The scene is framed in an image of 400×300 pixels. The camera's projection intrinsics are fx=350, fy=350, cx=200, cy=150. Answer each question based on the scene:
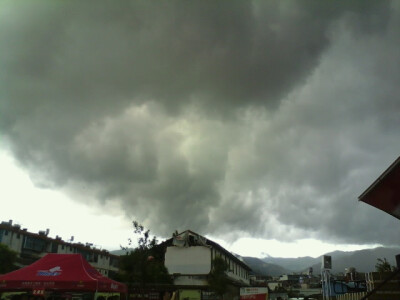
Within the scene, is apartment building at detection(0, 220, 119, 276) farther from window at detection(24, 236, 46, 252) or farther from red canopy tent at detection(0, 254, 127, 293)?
red canopy tent at detection(0, 254, 127, 293)

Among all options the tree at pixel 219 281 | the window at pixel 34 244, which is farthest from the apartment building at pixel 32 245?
the tree at pixel 219 281

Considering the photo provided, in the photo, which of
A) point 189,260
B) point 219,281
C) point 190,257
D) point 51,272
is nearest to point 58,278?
point 51,272

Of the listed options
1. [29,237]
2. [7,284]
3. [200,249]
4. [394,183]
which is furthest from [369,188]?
[29,237]

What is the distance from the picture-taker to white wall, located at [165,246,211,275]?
4668cm

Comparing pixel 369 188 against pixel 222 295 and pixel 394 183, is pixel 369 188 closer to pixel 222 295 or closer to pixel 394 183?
pixel 394 183

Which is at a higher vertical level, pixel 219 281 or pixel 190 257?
pixel 190 257

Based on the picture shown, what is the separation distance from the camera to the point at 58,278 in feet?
45.0

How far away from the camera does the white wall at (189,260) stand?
4668cm

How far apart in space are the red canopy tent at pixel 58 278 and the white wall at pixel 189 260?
110ft

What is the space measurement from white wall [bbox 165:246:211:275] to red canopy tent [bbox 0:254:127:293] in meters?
33.5

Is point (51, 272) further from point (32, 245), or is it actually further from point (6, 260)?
point (32, 245)

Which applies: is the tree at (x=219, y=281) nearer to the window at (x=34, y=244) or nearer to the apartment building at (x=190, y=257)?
the apartment building at (x=190, y=257)

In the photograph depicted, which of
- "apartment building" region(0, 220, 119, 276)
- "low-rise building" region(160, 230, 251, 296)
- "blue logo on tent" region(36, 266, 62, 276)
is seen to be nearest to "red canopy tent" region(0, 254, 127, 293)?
"blue logo on tent" region(36, 266, 62, 276)

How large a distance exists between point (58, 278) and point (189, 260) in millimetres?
35383
